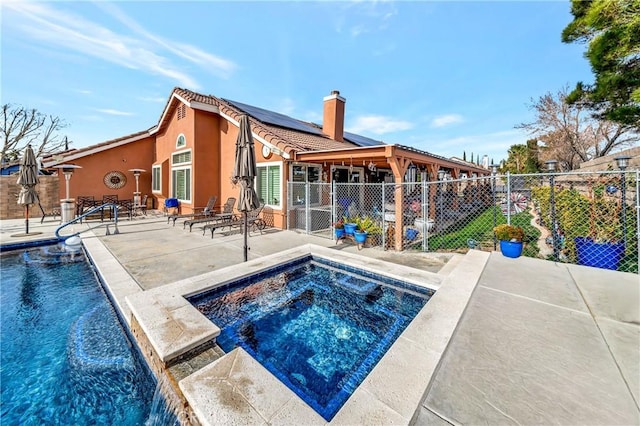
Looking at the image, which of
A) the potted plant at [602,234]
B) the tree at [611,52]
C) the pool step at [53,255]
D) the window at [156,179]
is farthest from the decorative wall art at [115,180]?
the tree at [611,52]

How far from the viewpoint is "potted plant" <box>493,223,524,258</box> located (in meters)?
5.34

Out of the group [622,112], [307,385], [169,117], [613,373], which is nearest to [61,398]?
[307,385]

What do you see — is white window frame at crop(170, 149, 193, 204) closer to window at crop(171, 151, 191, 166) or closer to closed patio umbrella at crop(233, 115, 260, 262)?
window at crop(171, 151, 191, 166)

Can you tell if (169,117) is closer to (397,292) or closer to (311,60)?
(311,60)

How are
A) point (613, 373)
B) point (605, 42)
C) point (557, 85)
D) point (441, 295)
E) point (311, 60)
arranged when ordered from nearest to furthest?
1. point (613, 373)
2. point (441, 295)
3. point (605, 42)
4. point (311, 60)
5. point (557, 85)

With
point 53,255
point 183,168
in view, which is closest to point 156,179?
point 183,168

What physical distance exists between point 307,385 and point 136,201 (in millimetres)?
17368

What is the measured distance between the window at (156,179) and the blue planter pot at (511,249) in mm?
17481

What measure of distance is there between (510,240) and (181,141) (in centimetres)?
1453

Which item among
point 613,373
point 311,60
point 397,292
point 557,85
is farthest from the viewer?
point 557,85

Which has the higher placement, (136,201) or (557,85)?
(557,85)

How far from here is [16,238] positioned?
27.0 ft

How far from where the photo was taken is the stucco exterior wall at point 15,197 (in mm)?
12758

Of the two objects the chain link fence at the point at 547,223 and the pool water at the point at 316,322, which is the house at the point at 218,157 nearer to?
the chain link fence at the point at 547,223
